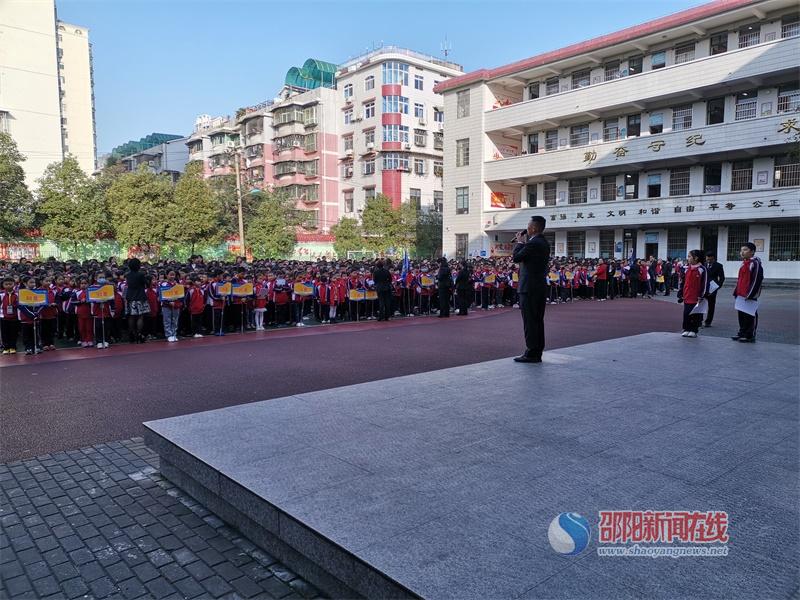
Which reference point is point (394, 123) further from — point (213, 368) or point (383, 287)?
point (213, 368)

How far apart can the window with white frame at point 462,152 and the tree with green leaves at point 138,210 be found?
22.6m

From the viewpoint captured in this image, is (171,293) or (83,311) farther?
(171,293)

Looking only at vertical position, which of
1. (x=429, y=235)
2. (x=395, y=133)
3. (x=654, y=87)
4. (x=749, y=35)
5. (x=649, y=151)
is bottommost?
(x=429, y=235)

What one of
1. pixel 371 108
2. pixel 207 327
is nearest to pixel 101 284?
pixel 207 327

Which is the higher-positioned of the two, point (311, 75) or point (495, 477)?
point (311, 75)

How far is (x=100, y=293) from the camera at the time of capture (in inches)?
475

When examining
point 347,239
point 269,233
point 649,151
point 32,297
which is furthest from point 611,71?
point 32,297

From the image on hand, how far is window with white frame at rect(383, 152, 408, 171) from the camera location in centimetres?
5269

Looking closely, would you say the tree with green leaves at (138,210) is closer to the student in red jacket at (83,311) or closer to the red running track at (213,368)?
the red running track at (213,368)

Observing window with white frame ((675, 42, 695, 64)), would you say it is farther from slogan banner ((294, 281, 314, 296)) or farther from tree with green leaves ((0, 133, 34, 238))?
tree with green leaves ((0, 133, 34, 238))

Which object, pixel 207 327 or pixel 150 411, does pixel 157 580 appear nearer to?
pixel 150 411

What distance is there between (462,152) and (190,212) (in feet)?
71.4

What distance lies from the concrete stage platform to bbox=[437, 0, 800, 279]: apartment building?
27.9 meters
